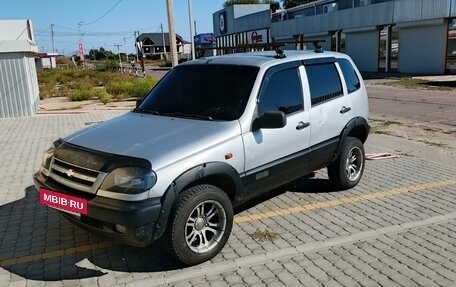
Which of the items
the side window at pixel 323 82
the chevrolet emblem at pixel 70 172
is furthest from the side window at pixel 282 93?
the chevrolet emblem at pixel 70 172

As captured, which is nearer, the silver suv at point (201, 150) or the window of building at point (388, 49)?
the silver suv at point (201, 150)

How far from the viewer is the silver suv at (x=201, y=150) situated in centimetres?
348

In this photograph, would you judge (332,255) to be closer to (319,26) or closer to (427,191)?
(427,191)

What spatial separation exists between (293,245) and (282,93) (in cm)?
158

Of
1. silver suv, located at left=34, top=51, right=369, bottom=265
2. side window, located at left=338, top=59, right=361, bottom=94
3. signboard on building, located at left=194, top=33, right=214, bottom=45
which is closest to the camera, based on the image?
silver suv, located at left=34, top=51, right=369, bottom=265

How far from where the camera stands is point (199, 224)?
3.88 m

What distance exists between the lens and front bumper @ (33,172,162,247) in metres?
3.37

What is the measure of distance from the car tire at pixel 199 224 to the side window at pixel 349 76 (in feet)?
9.02

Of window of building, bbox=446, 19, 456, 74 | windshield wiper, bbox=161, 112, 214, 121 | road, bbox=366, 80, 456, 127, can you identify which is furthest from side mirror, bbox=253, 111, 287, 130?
window of building, bbox=446, 19, 456, 74

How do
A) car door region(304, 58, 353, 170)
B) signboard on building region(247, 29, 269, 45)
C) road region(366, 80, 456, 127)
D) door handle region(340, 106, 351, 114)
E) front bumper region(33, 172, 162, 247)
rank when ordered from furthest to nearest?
signboard on building region(247, 29, 269, 45) < road region(366, 80, 456, 127) < door handle region(340, 106, 351, 114) < car door region(304, 58, 353, 170) < front bumper region(33, 172, 162, 247)

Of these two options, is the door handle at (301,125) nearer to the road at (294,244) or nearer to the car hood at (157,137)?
the car hood at (157,137)

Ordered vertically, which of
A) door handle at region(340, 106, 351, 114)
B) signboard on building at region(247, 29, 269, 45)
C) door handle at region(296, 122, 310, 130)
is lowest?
door handle at region(296, 122, 310, 130)

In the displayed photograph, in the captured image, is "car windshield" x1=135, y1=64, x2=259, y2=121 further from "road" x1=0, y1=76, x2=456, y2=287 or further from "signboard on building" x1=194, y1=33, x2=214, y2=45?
"signboard on building" x1=194, y1=33, x2=214, y2=45

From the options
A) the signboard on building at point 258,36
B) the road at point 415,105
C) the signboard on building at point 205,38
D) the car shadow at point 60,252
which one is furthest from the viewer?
the signboard on building at point 205,38
